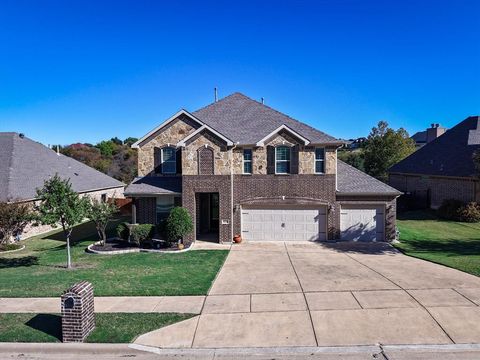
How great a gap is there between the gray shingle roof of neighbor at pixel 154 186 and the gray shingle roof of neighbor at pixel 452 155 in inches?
900

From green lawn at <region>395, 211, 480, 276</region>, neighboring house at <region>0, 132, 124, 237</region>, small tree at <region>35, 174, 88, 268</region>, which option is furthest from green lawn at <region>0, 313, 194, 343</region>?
neighboring house at <region>0, 132, 124, 237</region>

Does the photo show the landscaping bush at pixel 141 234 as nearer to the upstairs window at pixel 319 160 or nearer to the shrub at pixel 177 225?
the shrub at pixel 177 225

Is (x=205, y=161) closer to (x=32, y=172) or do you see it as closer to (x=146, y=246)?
(x=146, y=246)

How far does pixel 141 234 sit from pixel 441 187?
86.4 feet

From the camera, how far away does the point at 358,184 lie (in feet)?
66.2

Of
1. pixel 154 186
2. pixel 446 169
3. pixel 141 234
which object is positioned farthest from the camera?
pixel 446 169

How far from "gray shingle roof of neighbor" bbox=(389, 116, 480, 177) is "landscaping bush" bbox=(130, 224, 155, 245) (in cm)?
2463

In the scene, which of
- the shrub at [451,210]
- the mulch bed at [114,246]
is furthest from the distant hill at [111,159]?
the shrub at [451,210]

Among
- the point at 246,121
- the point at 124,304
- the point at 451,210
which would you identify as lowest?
the point at 124,304

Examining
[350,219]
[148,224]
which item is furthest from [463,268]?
[148,224]

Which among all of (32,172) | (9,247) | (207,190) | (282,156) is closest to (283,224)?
(282,156)

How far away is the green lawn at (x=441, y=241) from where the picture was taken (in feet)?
48.7

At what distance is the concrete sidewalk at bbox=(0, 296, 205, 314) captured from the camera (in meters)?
9.87

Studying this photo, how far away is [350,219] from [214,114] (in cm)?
1094
